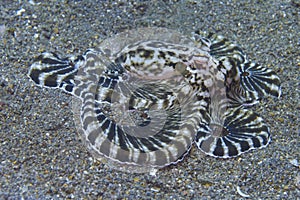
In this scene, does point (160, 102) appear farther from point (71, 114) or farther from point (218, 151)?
point (71, 114)

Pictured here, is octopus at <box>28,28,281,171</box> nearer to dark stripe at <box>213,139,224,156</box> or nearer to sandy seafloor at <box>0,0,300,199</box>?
dark stripe at <box>213,139,224,156</box>

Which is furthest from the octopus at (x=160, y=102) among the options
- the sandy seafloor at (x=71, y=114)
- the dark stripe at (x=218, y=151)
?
the sandy seafloor at (x=71, y=114)

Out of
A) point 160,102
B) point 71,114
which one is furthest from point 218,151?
point 71,114

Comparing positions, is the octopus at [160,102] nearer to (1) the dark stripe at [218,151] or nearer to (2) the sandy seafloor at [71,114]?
(1) the dark stripe at [218,151]

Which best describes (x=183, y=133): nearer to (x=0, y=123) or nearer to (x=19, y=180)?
(x=19, y=180)

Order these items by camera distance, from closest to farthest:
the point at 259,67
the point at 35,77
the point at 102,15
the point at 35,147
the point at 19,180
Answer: the point at 19,180 < the point at 35,147 < the point at 35,77 < the point at 259,67 < the point at 102,15

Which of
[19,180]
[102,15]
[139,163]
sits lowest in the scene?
[19,180]

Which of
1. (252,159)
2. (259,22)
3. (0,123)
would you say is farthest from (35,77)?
(259,22)
